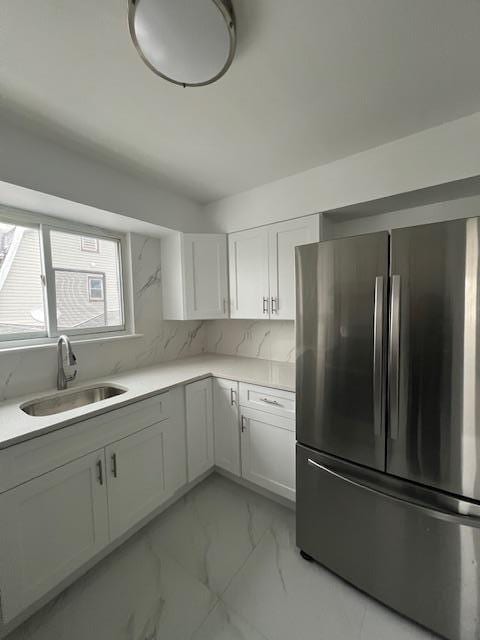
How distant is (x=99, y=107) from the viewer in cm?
124

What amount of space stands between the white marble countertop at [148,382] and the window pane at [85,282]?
1.60 feet

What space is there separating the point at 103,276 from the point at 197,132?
1.31 metres

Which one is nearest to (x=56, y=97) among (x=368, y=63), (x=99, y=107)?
(x=99, y=107)

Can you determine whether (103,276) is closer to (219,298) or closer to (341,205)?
(219,298)

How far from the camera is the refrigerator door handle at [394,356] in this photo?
3.56ft

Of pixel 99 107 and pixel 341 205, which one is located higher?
pixel 99 107

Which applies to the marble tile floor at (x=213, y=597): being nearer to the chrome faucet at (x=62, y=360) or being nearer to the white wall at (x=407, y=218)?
the chrome faucet at (x=62, y=360)

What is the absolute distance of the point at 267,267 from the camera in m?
2.10

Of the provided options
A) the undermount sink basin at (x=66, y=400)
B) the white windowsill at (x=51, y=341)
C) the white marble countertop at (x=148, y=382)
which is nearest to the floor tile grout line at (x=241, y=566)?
the white marble countertop at (x=148, y=382)

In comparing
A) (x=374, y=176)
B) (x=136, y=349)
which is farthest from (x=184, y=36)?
(x=136, y=349)

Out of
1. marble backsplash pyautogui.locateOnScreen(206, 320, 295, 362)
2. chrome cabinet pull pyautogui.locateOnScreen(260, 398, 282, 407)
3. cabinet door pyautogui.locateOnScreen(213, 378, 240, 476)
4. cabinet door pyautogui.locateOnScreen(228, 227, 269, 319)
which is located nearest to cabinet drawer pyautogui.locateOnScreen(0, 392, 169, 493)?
cabinet door pyautogui.locateOnScreen(213, 378, 240, 476)

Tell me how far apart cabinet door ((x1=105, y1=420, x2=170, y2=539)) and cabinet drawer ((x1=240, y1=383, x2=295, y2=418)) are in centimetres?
57

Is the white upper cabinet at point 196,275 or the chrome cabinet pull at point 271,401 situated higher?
the white upper cabinet at point 196,275

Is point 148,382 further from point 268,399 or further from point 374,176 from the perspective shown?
point 374,176
